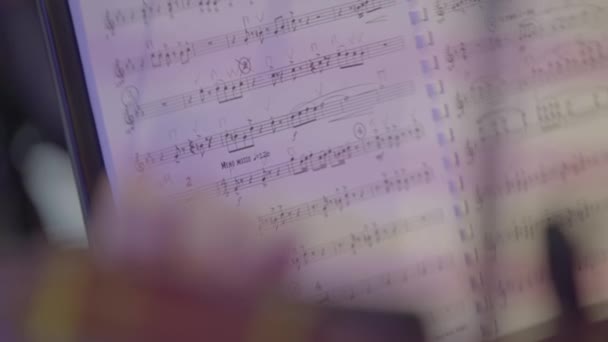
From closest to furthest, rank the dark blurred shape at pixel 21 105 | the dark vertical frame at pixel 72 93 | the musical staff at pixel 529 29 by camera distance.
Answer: the dark vertical frame at pixel 72 93 < the musical staff at pixel 529 29 < the dark blurred shape at pixel 21 105

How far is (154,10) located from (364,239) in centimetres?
32

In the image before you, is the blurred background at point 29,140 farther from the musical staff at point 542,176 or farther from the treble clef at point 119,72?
the musical staff at point 542,176

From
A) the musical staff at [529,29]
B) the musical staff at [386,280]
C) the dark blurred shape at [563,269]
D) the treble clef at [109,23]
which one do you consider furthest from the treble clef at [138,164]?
the dark blurred shape at [563,269]

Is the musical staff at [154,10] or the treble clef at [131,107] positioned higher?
the musical staff at [154,10]

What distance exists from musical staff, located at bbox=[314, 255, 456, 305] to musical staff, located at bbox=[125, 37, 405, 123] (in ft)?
0.74

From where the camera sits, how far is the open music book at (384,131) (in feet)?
2.21

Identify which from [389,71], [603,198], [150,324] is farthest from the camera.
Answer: [603,198]

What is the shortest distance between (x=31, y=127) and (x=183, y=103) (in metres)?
0.32

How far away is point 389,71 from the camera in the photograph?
0.73m

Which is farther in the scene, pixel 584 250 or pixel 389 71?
pixel 584 250

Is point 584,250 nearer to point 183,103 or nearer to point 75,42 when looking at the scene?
point 183,103

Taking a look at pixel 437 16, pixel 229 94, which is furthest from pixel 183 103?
A: pixel 437 16

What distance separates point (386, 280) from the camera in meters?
0.76

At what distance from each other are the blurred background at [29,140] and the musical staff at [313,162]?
28 centimetres
